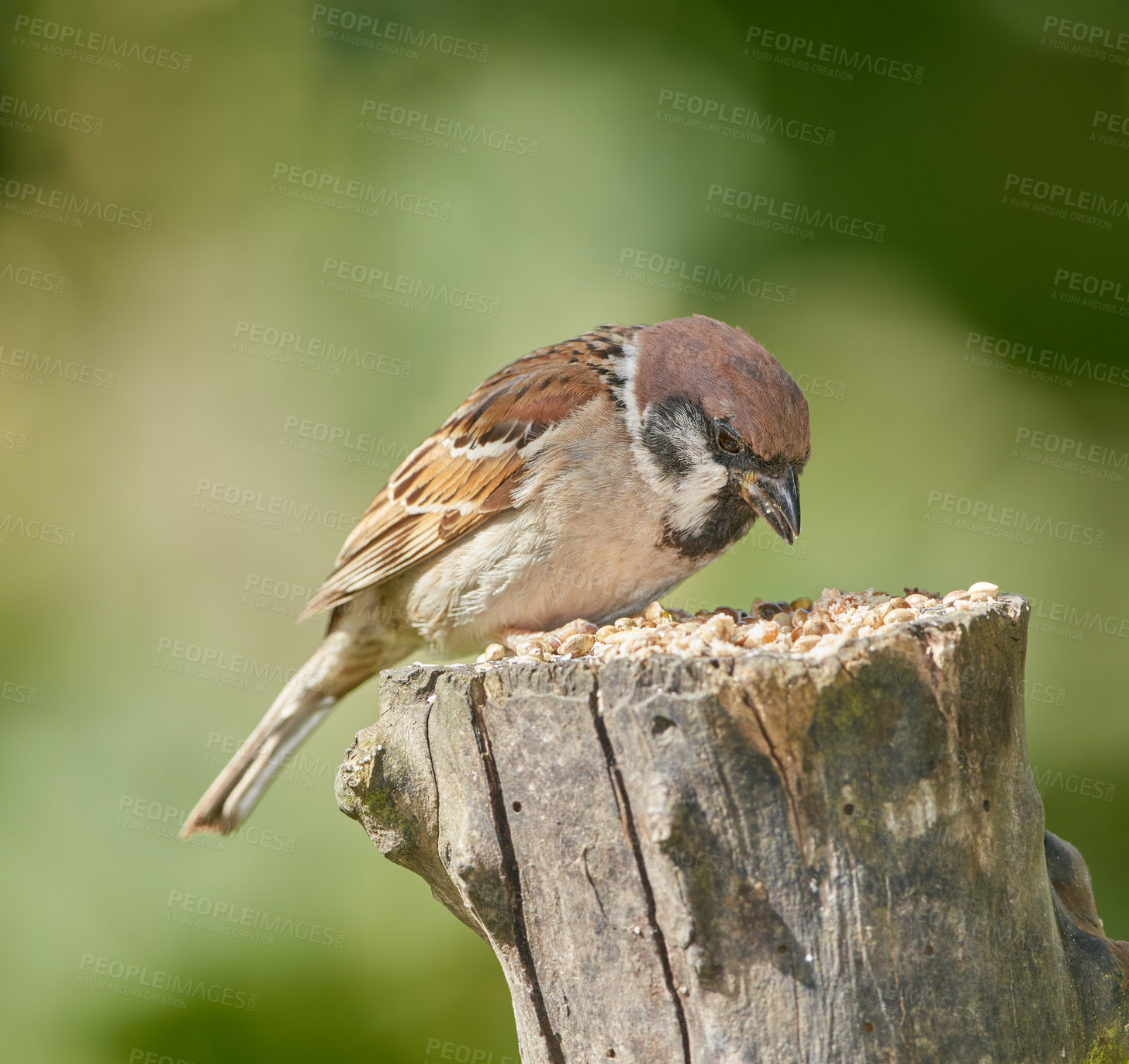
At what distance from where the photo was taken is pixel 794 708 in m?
1.57

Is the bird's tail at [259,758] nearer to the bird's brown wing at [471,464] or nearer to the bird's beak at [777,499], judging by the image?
the bird's brown wing at [471,464]

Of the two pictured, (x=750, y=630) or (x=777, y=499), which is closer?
(x=750, y=630)

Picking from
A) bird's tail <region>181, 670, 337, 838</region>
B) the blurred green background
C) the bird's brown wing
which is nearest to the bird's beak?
the bird's brown wing

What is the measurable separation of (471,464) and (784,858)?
1788 mm

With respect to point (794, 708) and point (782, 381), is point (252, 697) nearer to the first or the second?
point (782, 381)

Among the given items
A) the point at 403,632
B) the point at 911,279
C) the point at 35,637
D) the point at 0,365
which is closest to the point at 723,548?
the point at 403,632

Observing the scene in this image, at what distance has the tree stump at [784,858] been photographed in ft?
5.11

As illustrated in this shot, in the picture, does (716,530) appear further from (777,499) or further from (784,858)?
(784,858)

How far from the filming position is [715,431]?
272 centimetres

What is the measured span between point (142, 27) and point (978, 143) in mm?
3424

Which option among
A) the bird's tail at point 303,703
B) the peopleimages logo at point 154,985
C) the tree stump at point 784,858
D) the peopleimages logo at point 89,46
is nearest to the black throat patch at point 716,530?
the bird's tail at point 303,703

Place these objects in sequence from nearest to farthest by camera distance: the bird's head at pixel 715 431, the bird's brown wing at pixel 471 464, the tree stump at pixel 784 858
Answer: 1. the tree stump at pixel 784 858
2. the bird's head at pixel 715 431
3. the bird's brown wing at pixel 471 464

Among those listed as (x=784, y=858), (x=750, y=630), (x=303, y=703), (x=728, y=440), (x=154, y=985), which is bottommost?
(x=154, y=985)

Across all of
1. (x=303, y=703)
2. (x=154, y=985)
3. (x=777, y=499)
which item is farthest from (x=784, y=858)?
(x=154, y=985)
